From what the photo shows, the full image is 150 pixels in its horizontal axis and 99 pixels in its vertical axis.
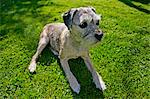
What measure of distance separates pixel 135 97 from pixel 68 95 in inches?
46.9

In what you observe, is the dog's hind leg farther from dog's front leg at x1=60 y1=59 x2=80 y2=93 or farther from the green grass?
dog's front leg at x1=60 y1=59 x2=80 y2=93

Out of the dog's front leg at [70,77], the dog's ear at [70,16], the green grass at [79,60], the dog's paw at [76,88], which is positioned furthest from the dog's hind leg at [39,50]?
the dog's ear at [70,16]

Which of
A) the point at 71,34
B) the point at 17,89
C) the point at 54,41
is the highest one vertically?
the point at 71,34

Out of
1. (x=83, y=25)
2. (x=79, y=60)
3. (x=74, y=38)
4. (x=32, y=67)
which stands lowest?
(x=32, y=67)

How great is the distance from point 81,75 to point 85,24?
4.48ft

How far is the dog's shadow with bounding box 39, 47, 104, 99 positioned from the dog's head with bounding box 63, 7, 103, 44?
3.41ft

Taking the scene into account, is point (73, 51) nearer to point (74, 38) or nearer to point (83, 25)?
point (74, 38)

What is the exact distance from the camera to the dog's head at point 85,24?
16.5ft

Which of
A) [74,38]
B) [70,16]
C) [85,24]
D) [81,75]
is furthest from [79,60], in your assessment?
[85,24]

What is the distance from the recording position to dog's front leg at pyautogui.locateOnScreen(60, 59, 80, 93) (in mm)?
5684

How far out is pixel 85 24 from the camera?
508 centimetres

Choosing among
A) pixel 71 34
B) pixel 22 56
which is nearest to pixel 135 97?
pixel 71 34

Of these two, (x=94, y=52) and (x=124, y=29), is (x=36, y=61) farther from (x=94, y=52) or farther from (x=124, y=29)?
(x=124, y=29)

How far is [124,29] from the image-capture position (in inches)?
311
